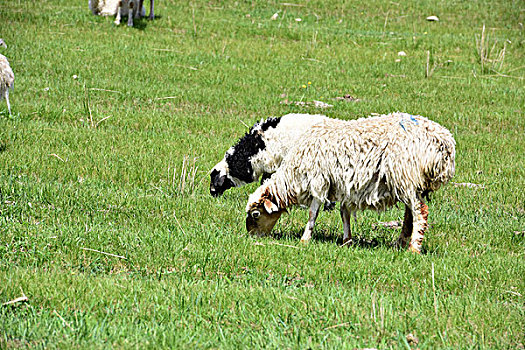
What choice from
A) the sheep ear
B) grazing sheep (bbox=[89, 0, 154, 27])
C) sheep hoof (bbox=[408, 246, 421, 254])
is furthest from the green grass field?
grazing sheep (bbox=[89, 0, 154, 27])

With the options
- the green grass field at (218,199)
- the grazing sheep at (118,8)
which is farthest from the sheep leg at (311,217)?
the grazing sheep at (118,8)

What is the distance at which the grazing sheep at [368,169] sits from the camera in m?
5.84

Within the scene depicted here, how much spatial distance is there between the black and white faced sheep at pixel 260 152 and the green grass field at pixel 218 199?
0.32 m

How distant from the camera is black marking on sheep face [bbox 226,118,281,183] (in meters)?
7.96

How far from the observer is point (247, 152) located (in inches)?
316

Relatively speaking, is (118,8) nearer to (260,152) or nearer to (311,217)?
(260,152)

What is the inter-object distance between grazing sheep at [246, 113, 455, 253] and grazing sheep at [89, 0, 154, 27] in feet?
42.4

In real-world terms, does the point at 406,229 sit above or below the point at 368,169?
below

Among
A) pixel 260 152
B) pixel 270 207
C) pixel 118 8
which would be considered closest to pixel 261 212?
pixel 270 207

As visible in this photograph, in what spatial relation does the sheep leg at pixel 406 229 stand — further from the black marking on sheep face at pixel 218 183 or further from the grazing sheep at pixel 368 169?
the black marking on sheep face at pixel 218 183

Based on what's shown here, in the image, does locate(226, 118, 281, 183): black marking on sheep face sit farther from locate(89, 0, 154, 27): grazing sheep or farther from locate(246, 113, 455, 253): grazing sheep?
locate(89, 0, 154, 27): grazing sheep

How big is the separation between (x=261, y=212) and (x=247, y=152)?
1582 millimetres

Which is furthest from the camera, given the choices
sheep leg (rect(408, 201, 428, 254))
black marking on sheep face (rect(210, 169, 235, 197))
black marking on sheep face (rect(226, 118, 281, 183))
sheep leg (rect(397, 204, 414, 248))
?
black marking on sheep face (rect(210, 169, 235, 197))

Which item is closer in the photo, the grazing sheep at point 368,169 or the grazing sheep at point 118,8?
the grazing sheep at point 368,169
